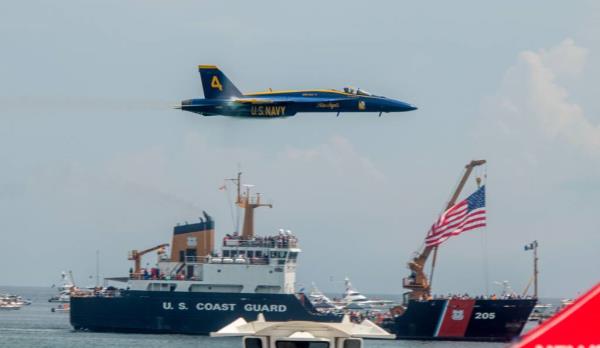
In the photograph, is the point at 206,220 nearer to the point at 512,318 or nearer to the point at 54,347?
the point at 54,347

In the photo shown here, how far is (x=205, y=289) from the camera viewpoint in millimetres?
82625

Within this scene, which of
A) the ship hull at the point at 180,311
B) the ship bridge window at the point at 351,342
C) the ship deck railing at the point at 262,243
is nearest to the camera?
the ship bridge window at the point at 351,342

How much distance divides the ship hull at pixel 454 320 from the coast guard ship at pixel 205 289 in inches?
211

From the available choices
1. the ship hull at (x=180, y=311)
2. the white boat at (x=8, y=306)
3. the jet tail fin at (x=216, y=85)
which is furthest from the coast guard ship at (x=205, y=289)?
the white boat at (x=8, y=306)

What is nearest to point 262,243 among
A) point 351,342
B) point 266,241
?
point 266,241

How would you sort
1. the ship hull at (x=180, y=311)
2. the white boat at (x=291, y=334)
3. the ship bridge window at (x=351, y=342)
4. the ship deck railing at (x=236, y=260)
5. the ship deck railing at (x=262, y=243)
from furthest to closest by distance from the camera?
the ship deck railing at (x=262, y=243), the ship deck railing at (x=236, y=260), the ship hull at (x=180, y=311), the ship bridge window at (x=351, y=342), the white boat at (x=291, y=334)

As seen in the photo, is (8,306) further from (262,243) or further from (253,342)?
(253,342)

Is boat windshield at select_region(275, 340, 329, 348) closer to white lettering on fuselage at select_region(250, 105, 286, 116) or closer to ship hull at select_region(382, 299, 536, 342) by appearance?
white lettering on fuselage at select_region(250, 105, 286, 116)

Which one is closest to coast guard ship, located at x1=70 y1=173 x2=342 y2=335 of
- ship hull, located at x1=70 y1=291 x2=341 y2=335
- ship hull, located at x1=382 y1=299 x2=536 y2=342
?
ship hull, located at x1=70 y1=291 x2=341 y2=335

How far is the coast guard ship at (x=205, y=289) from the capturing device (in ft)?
265

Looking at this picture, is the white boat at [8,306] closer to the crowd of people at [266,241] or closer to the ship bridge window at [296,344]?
the crowd of people at [266,241]

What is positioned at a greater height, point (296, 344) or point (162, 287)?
point (296, 344)

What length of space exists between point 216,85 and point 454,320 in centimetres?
2482

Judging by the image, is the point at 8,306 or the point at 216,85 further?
the point at 8,306
